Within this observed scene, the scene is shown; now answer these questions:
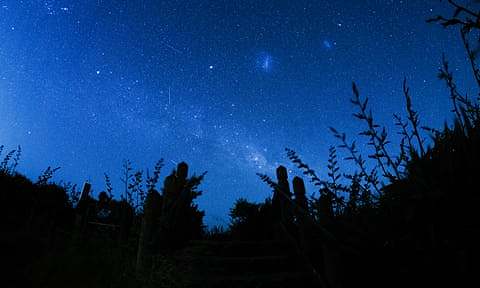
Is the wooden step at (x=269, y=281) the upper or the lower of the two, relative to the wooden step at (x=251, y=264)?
lower

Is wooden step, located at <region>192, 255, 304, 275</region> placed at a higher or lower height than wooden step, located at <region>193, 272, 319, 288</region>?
higher

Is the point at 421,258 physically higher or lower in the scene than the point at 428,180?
lower

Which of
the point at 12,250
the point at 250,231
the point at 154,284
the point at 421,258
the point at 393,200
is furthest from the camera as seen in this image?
the point at 250,231

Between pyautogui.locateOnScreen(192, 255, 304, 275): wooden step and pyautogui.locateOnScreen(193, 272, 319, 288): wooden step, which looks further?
pyautogui.locateOnScreen(192, 255, 304, 275): wooden step

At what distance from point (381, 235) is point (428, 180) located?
345 mm

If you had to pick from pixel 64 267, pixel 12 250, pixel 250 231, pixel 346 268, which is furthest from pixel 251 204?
pixel 346 268

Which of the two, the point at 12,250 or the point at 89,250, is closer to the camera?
the point at 89,250

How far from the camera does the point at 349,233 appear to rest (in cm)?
160

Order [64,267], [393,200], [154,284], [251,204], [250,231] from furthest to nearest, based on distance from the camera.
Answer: [251,204], [250,231], [154,284], [64,267], [393,200]

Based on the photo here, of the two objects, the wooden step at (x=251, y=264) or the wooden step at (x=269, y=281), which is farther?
the wooden step at (x=251, y=264)

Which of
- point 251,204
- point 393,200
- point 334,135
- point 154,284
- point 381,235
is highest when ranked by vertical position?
point 251,204

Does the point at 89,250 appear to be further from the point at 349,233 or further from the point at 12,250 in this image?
the point at 349,233

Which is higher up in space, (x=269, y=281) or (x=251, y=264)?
(x=251, y=264)

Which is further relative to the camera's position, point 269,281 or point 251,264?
point 251,264
